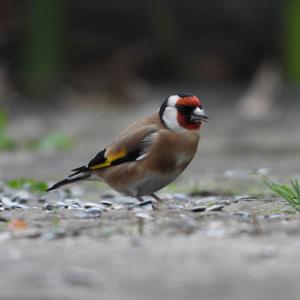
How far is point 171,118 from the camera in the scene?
7523 millimetres

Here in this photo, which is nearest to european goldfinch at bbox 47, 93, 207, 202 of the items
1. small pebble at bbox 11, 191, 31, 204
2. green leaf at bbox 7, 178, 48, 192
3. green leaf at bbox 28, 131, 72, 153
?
small pebble at bbox 11, 191, 31, 204

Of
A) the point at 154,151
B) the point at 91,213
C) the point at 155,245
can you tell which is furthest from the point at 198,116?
the point at 155,245

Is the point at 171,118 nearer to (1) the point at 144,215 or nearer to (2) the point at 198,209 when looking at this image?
(2) the point at 198,209

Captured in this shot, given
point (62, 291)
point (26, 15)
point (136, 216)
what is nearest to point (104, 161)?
point (136, 216)

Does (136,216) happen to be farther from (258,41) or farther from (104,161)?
(258,41)

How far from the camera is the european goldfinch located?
7.29 meters

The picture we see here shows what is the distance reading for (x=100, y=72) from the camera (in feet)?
57.6

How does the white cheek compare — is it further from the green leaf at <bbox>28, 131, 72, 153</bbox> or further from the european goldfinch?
the green leaf at <bbox>28, 131, 72, 153</bbox>

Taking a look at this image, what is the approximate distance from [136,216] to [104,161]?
4.78 ft

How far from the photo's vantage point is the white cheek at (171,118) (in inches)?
293

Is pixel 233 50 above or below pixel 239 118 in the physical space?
above

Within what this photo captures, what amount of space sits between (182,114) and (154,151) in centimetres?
43

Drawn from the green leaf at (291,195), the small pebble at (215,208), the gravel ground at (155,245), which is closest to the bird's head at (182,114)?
the gravel ground at (155,245)

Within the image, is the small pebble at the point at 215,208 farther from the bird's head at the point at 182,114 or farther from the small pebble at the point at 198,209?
the bird's head at the point at 182,114
